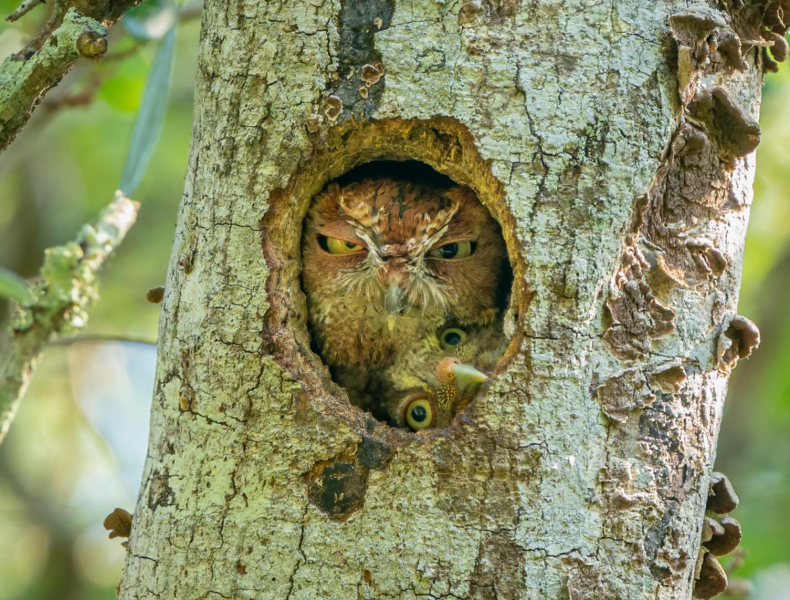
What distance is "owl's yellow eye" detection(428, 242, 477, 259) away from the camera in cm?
361

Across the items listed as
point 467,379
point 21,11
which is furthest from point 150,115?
point 467,379

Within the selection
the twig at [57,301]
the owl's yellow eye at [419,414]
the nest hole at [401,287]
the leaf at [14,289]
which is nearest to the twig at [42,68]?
the twig at [57,301]

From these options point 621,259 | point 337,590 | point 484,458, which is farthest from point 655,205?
point 337,590

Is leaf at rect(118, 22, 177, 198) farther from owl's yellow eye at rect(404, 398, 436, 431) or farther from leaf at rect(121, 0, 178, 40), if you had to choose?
owl's yellow eye at rect(404, 398, 436, 431)

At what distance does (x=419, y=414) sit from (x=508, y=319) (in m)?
1.01

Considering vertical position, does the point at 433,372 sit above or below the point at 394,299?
below

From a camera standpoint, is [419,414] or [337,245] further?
[337,245]

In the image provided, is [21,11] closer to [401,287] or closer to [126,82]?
[401,287]

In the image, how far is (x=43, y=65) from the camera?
7.98 feet

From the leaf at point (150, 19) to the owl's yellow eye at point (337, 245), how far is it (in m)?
1.29

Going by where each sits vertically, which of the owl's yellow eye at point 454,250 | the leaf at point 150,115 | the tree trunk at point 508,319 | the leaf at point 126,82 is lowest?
the tree trunk at point 508,319

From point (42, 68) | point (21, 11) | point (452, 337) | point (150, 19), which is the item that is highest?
point (150, 19)

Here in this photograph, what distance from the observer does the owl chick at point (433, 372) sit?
3318mm

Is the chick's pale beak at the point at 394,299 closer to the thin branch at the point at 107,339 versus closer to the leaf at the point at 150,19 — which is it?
the thin branch at the point at 107,339
